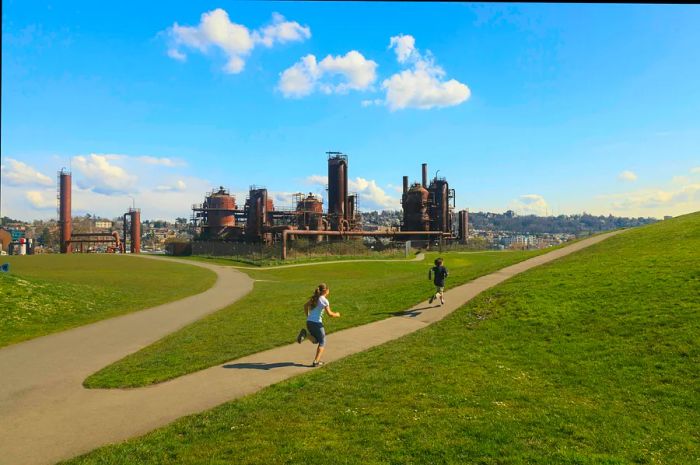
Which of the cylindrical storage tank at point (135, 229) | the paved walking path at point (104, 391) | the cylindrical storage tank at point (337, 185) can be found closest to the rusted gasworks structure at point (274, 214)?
the cylindrical storage tank at point (337, 185)

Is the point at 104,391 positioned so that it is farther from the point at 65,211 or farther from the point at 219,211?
the point at 65,211

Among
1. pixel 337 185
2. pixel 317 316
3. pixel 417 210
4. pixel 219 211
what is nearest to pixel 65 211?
pixel 219 211

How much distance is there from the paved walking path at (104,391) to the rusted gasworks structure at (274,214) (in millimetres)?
50980

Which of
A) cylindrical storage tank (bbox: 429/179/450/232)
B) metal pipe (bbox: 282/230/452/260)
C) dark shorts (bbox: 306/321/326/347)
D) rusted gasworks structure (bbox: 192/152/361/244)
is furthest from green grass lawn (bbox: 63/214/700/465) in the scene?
cylindrical storage tank (bbox: 429/179/450/232)

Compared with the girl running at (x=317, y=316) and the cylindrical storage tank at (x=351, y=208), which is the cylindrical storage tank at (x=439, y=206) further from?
the girl running at (x=317, y=316)

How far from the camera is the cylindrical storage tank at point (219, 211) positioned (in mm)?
82250

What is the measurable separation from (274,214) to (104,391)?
72070mm

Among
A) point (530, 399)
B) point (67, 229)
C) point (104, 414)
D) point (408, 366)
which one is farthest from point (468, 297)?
point (67, 229)

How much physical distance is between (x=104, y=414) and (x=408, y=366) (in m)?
6.55

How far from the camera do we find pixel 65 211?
83.7 metres

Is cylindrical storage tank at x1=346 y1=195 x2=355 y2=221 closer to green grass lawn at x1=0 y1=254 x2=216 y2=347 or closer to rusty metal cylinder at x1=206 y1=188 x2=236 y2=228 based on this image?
rusty metal cylinder at x1=206 y1=188 x2=236 y2=228

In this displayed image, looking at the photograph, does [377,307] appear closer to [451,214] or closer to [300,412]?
[300,412]

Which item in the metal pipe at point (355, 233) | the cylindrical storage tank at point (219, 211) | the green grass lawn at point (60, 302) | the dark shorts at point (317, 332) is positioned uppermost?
the cylindrical storage tank at point (219, 211)

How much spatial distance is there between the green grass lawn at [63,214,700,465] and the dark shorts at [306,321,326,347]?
67 cm
